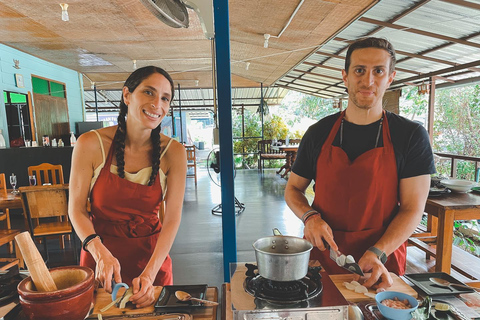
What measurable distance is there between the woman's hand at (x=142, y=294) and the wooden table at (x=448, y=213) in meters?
2.32

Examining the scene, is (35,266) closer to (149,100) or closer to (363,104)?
(149,100)

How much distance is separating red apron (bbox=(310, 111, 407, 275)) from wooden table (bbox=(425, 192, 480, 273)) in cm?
129

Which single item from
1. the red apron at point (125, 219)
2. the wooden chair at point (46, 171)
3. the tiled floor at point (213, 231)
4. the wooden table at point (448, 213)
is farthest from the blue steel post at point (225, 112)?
the wooden chair at point (46, 171)

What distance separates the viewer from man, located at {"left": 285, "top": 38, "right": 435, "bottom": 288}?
4.05 feet

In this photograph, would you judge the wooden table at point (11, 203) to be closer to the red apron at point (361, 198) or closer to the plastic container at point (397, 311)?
the red apron at point (361, 198)

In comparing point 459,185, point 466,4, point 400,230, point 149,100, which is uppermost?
point 466,4

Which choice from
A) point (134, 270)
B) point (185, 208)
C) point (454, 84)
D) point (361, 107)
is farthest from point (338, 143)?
point (454, 84)

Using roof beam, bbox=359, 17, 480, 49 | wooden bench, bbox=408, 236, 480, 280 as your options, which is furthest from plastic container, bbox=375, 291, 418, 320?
roof beam, bbox=359, 17, 480, 49

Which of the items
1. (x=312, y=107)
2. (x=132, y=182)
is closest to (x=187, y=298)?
(x=132, y=182)

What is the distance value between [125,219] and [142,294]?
1.85 feet

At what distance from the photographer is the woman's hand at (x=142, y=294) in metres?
0.90

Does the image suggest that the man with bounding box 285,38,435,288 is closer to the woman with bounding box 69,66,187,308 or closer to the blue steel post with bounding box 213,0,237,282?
the blue steel post with bounding box 213,0,237,282

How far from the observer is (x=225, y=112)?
1604 millimetres

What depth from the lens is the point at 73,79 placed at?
304 inches
